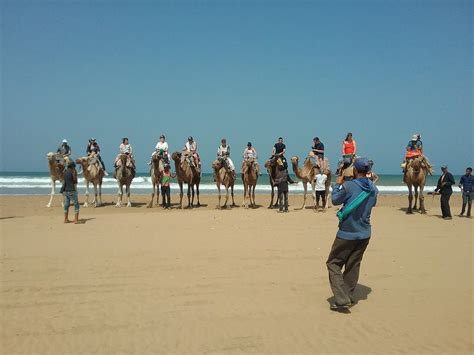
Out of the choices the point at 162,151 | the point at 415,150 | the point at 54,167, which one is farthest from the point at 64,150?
the point at 415,150

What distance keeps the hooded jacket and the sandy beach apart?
110cm

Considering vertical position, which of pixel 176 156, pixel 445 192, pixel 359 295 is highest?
pixel 176 156

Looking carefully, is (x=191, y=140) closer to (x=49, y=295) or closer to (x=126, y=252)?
(x=126, y=252)

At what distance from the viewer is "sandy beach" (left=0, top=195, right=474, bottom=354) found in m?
4.80

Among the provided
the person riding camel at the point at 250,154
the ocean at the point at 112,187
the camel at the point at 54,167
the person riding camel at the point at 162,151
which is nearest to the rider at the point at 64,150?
the camel at the point at 54,167

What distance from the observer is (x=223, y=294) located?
6.37 metres

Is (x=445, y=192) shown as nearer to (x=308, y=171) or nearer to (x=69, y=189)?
(x=308, y=171)

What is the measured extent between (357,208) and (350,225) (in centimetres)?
25

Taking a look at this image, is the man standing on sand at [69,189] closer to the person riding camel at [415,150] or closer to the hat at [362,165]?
the hat at [362,165]

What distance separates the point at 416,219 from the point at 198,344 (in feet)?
41.7

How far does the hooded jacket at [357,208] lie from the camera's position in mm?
5648

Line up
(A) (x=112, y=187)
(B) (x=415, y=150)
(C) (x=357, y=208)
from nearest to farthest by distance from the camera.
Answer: (C) (x=357, y=208), (B) (x=415, y=150), (A) (x=112, y=187)

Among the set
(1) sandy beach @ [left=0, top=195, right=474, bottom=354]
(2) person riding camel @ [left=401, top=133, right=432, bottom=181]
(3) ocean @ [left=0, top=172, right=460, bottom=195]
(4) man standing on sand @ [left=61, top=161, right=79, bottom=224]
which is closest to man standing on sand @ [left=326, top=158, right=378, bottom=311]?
(1) sandy beach @ [left=0, top=195, right=474, bottom=354]

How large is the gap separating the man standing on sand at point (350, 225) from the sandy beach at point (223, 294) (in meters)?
0.37
